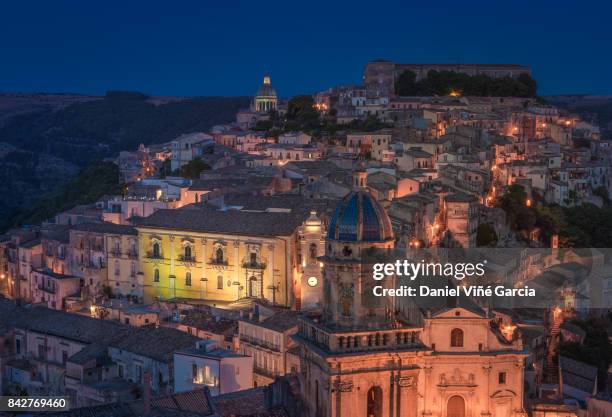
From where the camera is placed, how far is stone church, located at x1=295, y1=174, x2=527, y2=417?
20.8 meters

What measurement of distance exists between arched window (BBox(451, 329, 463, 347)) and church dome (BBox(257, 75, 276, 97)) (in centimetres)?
7590

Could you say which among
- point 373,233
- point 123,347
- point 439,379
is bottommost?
point 123,347

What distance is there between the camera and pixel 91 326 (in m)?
40.4

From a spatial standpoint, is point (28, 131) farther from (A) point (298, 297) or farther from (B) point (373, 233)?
(B) point (373, 233)

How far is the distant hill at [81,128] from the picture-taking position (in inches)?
5049

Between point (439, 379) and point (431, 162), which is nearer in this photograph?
point (439, 379)

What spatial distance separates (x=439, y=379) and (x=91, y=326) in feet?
72.7

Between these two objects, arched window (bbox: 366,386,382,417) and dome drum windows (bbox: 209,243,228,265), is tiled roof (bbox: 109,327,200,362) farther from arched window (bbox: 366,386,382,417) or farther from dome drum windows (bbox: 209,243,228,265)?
arched window (bbox: 366,386,382,417)

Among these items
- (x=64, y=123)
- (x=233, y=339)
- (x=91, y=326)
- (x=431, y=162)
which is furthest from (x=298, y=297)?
(x=64, y=123)

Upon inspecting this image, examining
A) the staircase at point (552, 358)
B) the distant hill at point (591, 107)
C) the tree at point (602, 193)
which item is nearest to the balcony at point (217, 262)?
the staircase at point (552, 358)

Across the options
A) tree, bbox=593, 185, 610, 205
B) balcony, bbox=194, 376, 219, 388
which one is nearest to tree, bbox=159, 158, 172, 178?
tree, bbox=593, 185, 610, 205

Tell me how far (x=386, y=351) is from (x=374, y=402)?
1250mm

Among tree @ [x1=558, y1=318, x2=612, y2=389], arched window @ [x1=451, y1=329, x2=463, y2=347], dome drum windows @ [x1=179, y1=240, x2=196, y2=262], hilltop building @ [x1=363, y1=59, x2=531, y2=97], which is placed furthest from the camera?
hilltop building @ [x1=363, y1=59, x2=531, y2=97]

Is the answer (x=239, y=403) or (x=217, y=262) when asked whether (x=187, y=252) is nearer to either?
(x=217, y=262)
